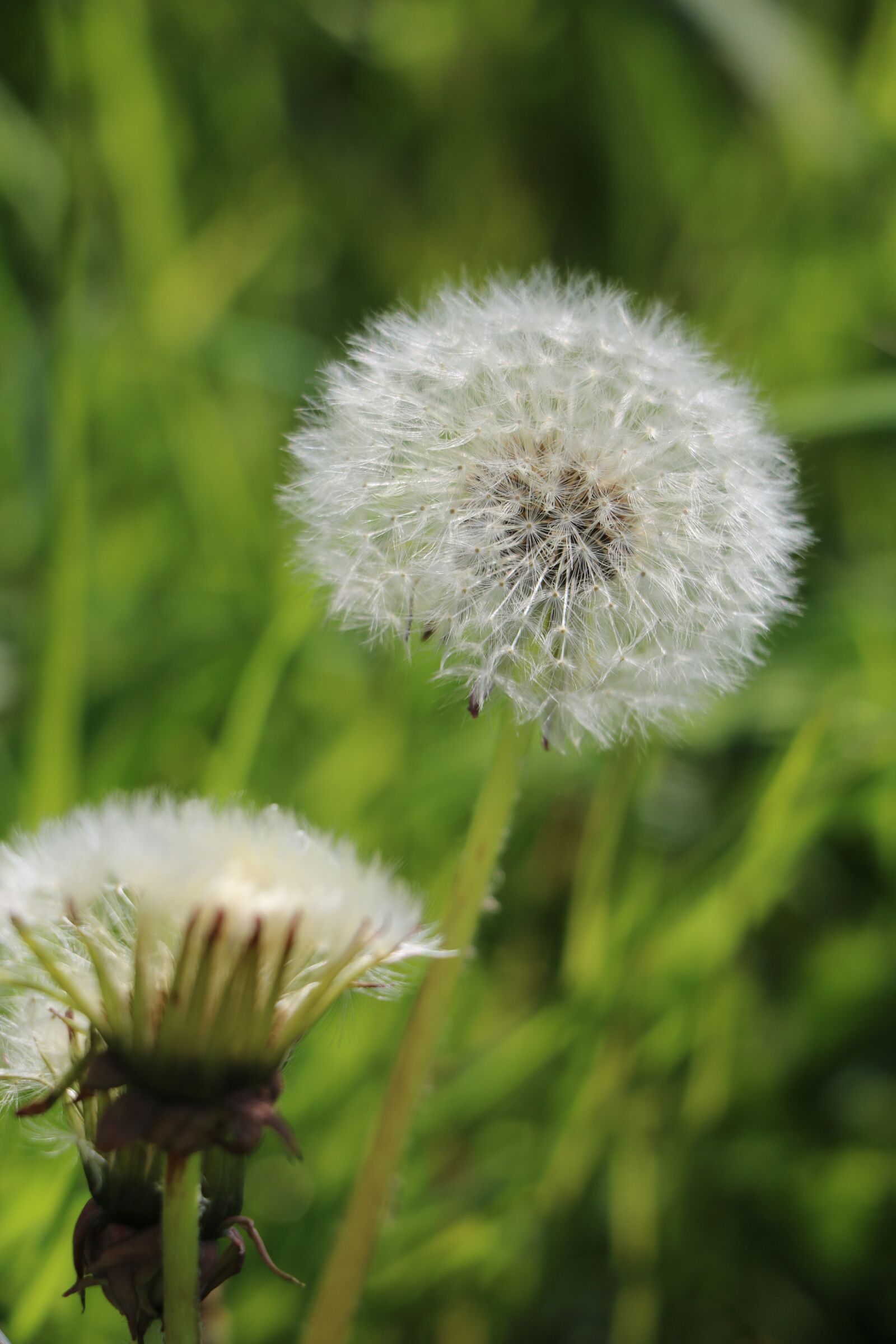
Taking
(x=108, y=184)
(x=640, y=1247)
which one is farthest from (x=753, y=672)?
(x=108, y=184)

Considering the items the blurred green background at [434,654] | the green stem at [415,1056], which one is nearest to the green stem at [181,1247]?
the green stem at [415,1056]

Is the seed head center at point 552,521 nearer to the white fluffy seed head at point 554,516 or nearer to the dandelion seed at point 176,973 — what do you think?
the white fluffy seed head at point 554,516

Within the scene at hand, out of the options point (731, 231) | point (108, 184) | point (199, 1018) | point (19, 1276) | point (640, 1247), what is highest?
point (731, 231)

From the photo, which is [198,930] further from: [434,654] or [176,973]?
[434,654]

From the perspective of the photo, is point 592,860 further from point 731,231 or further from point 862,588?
point 731,231

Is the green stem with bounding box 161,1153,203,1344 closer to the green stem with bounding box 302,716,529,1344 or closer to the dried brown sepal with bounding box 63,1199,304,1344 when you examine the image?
the dried brown sepal with bounding box 63,1199,304,1344

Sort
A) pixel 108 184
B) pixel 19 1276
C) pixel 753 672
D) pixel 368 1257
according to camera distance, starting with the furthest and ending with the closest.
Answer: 1. pixel 108 184
2. pixel 753 672
3. pixel 19 1276
4. pixel 368 1257

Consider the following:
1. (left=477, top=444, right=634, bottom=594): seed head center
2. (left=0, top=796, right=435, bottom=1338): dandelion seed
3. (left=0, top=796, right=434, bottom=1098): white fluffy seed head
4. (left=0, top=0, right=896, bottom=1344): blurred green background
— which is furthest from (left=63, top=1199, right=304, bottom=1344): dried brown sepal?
(left=477, top=444, right=634, bottom=594): seed head center
